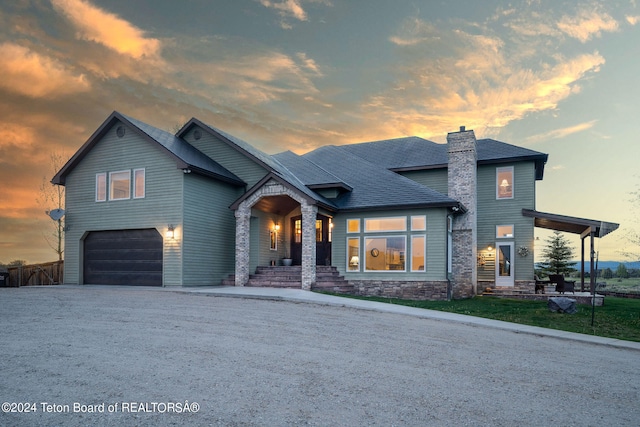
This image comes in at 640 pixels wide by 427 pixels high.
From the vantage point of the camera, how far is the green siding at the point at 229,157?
20625 mm

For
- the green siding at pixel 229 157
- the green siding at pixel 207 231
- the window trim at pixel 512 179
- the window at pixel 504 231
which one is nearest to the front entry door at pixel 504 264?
the window at pixel 504 231

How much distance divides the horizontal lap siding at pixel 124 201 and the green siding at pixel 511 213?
13907mm

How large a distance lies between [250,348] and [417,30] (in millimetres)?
15330

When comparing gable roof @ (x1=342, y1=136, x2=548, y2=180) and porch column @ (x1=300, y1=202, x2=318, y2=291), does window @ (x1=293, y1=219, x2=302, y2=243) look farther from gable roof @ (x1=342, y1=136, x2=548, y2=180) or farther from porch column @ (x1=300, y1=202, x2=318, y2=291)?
gable roof @ (x1=342, y1=136, x2=548, y2=180)

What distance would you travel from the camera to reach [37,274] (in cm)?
2184

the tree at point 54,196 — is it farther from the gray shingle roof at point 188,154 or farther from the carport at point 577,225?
the carport at point 577,225

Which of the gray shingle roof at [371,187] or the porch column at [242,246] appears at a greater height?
the gray shingle roof at [371,187]

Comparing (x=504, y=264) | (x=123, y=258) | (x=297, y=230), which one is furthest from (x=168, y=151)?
(x=504, y=264)

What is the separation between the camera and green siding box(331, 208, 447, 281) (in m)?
18.1

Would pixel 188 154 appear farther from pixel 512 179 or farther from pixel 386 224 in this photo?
pixel 512 179

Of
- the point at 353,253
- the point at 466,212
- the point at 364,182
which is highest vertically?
the point at 364,182

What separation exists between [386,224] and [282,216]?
5.15 meters

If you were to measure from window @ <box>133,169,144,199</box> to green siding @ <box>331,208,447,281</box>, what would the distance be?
793 centimetres

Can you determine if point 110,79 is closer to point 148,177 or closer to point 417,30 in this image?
point 148,177
